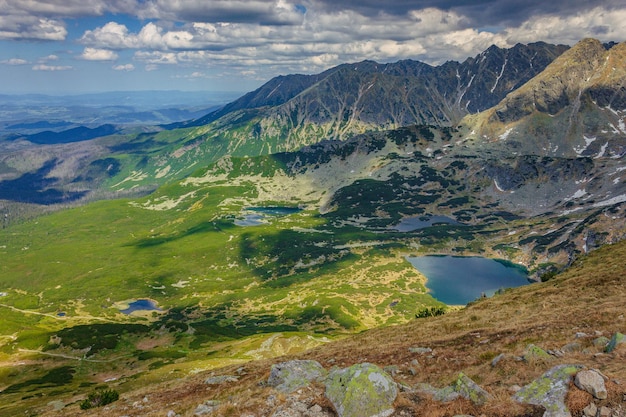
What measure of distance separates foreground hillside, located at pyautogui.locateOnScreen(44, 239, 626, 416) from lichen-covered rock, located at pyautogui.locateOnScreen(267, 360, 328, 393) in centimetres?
116

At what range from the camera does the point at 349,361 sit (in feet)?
139

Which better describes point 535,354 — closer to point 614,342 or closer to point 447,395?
point 614,342

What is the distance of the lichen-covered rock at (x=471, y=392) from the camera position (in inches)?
901

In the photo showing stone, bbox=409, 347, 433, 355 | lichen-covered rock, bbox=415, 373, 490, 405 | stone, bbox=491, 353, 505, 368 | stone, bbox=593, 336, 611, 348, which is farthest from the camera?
stone, bbox=409, 347, 433, 355

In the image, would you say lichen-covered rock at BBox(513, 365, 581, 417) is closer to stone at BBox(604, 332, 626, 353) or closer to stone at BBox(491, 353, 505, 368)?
stone at BBox(491, 353, 505, 368)

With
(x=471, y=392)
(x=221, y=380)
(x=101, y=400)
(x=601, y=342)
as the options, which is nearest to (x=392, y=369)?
(x=471, y=392)

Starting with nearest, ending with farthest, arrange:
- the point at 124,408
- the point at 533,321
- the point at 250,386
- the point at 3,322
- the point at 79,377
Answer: the point at 250,386
the point at 124,408
the point at 533,321
the point at 79,377
the point at 3,322

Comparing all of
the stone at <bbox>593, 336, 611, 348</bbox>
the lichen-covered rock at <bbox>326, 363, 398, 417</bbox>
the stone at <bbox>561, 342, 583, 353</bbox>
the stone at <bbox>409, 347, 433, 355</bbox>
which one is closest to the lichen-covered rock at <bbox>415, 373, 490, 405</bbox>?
the lichen-covered rock at <bbox>326, 363, 398, 417</bbox>

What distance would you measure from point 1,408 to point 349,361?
3338 inches

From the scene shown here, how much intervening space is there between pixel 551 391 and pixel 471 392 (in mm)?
4273

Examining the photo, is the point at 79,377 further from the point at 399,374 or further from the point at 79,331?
the point at 399,374

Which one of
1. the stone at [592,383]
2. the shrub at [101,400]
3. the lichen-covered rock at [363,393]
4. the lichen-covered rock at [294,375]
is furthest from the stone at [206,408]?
the shrub at [101,400]

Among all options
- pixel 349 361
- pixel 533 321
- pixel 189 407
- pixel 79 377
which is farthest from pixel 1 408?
pixel 533 321

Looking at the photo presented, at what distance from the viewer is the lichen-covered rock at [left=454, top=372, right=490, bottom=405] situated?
2288cm
